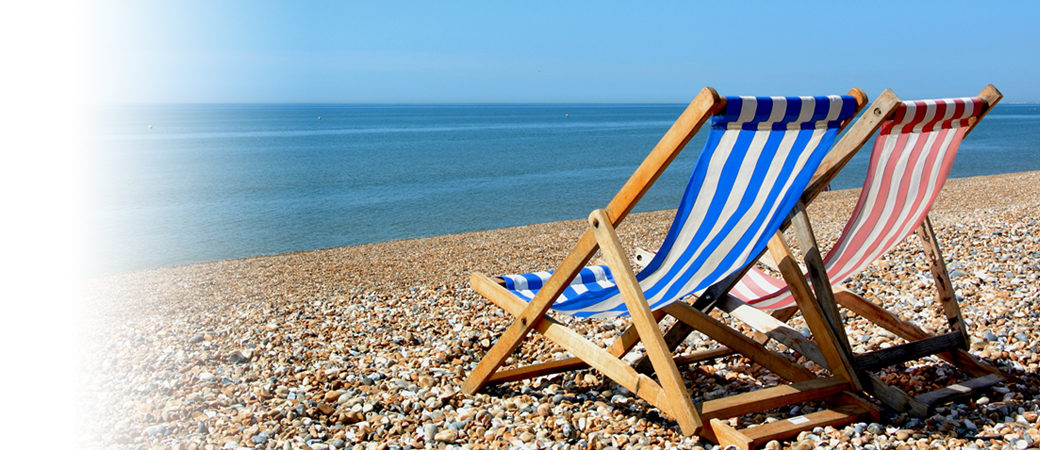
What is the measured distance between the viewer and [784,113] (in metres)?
2.54

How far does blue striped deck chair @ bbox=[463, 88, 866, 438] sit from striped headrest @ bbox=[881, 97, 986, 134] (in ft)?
0.75

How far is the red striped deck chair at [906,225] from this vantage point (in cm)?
304

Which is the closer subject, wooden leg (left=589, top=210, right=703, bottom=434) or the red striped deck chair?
wooden leg (left=589, top=210, right=703, bottom=434)

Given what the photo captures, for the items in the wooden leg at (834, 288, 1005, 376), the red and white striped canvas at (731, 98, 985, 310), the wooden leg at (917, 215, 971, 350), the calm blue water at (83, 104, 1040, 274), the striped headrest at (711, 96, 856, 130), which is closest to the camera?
the striped headrest at (711, 96, 856, 130)

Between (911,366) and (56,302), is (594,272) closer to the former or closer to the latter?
(911,366)

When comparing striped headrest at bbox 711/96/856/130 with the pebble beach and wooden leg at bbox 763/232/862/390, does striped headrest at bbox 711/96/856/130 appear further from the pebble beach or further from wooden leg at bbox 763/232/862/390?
the pebble beach

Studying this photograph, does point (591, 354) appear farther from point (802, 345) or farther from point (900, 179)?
point (900, 179)

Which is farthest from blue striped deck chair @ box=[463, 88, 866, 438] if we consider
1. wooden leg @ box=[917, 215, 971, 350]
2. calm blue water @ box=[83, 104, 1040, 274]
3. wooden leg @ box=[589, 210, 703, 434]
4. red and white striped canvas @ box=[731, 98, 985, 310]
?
calm blue water @ box=[83, 104, 1040, 274]

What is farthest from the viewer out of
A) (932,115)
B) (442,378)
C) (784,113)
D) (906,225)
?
(442,378)

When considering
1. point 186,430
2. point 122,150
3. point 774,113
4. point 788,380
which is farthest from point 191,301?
point 122,150

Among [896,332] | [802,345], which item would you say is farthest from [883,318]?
[802,345]

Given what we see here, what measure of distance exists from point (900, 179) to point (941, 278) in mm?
611

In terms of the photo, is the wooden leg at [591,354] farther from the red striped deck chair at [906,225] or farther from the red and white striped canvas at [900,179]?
the red and white striped canvas at [900,179]

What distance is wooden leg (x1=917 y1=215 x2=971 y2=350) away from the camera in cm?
348
